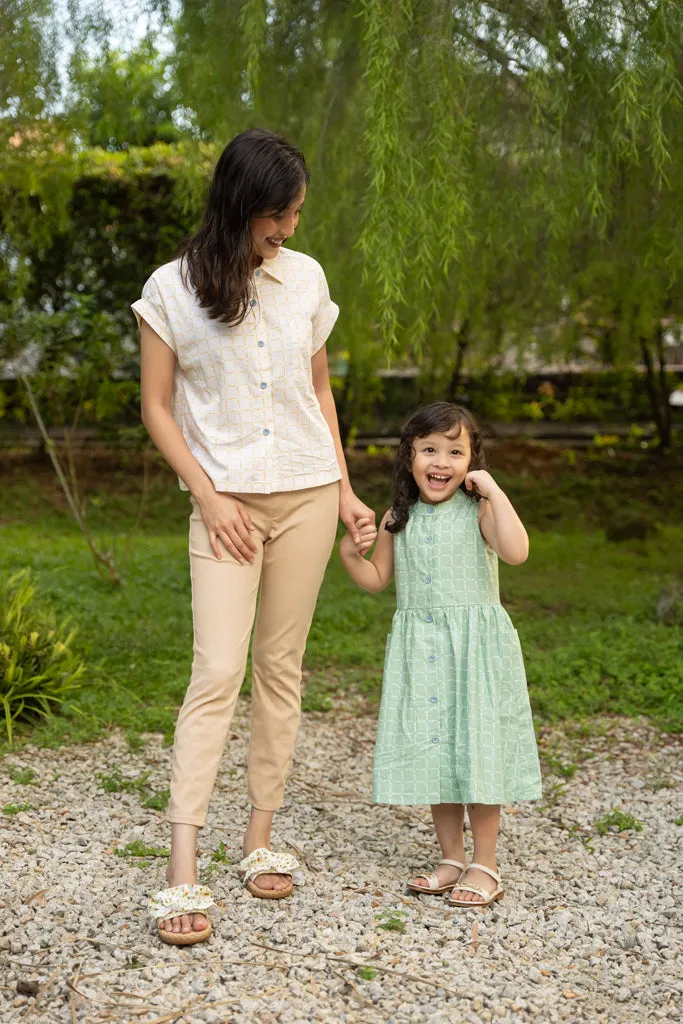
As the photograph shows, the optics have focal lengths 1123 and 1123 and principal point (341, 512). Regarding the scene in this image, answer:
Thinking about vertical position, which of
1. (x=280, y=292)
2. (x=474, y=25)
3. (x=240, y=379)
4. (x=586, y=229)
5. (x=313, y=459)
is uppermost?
(x=474, y=25)

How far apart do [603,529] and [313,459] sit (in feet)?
21.1

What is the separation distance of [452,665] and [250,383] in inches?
33.7

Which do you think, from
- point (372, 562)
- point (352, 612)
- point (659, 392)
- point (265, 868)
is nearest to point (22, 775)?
point (265, 868)

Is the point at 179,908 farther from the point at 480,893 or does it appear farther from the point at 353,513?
the point at 353,513

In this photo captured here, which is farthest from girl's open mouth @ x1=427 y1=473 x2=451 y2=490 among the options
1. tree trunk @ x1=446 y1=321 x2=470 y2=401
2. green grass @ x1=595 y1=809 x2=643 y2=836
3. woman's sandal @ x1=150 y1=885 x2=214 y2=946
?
tree trunk @ x1=446 y1=321 x2=470 y2=401

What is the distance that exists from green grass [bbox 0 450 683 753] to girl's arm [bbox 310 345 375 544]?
1.20 m

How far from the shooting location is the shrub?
409 cm

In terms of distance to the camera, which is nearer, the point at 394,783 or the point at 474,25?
the point at 394,783

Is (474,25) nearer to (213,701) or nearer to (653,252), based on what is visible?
(653,252)

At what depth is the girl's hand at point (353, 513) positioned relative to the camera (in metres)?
2.73

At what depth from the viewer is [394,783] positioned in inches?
109

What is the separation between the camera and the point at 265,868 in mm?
2727

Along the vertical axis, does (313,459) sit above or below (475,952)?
above

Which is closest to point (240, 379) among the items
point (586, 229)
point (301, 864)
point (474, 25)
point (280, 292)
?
point (280, 292)
